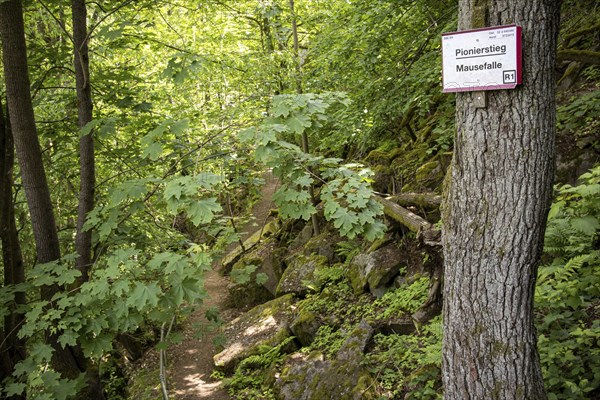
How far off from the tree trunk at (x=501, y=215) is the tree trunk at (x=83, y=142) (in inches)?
A: 153

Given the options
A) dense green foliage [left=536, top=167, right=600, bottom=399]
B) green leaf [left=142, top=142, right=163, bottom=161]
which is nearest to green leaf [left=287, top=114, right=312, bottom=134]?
green leaf [left=142, top=142, right=163, bottom=161]

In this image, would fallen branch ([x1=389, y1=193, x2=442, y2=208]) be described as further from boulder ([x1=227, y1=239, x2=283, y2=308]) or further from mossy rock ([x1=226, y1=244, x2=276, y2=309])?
mossy rock ([x1=226, y1=244, x2=276, y2=309])

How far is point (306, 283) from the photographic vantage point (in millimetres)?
8180

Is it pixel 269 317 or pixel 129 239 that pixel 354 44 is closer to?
pixel 129 239

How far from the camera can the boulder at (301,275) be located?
8.43m

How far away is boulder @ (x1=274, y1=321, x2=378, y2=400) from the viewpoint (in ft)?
16.0

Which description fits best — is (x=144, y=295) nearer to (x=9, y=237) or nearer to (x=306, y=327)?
(x=9, y=237)

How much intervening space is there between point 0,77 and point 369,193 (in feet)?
18.6

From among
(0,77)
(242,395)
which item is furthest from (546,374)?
(0,77)

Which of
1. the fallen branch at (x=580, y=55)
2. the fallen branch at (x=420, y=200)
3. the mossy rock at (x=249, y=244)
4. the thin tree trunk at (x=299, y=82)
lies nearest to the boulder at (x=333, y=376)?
the fallen branch at (x=420, y=200)

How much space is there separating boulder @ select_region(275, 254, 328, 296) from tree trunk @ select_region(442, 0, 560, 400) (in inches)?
213

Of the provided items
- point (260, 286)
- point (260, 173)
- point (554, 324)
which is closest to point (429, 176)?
point (260, 173)

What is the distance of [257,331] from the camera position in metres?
8.22

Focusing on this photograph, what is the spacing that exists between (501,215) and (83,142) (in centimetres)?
429
